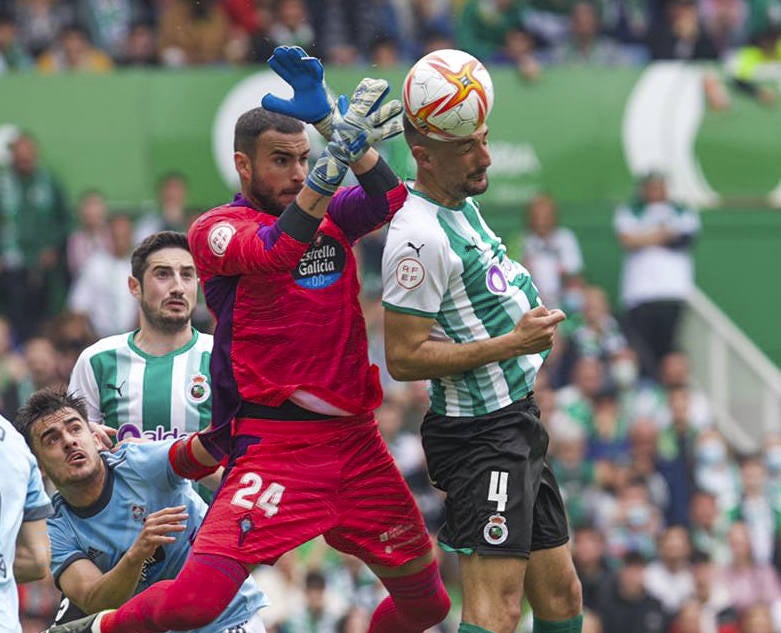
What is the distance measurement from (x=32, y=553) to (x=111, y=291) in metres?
7.59

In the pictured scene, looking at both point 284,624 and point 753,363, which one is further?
point 753,363

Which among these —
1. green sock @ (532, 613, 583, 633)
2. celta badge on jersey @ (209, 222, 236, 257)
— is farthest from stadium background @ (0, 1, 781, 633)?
celta badge on jersey @ (209, 222, 236, 257)

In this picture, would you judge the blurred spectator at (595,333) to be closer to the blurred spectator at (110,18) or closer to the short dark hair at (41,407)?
the blurred spectator at (110,18)

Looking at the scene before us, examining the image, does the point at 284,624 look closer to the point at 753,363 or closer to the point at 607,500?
the point at 607,500

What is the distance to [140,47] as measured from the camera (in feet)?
54.9

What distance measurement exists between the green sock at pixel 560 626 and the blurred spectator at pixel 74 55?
927cm

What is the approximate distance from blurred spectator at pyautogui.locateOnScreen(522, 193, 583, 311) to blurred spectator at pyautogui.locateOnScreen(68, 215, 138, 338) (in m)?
3.39

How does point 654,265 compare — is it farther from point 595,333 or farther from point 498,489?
point 498,489

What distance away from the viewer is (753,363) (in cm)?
1752

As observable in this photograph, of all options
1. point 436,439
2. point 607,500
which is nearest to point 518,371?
point 436,439

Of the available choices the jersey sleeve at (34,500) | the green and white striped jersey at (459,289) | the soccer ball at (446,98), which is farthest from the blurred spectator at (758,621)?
the jersey sleeve at (34,500)

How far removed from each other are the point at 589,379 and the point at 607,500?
3.68ft

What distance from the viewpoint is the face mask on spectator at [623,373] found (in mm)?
16250

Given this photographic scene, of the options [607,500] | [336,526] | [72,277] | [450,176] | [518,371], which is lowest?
[607,500]
